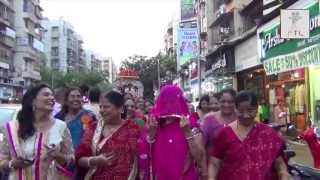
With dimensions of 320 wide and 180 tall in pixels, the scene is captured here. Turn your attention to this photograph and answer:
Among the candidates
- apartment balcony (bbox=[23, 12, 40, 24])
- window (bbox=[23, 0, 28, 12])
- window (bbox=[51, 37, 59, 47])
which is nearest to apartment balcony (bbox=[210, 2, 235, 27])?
apartment balcony (bbox=[23, 12, 40, 24])

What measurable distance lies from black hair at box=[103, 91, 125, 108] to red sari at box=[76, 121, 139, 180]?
182 millimetres

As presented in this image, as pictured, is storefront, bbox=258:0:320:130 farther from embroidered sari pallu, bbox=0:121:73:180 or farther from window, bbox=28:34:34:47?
window, bbox=28:34:34:47

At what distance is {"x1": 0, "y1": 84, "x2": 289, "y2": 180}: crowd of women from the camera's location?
480cm

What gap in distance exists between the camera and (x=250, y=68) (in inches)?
1407

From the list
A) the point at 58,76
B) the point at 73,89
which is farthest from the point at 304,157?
the point at 58,76

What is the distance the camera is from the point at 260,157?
4.75m

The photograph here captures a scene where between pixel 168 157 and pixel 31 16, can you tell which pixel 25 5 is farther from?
pixel 168 157

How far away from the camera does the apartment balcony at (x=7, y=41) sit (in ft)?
261

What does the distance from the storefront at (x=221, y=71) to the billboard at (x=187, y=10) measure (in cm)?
412

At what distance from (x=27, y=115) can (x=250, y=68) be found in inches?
1236

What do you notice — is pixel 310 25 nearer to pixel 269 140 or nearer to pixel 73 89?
pixel 73 89

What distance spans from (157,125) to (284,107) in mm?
22730

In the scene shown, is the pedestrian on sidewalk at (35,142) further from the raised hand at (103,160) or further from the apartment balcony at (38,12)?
the apartment balcony at (38,12)

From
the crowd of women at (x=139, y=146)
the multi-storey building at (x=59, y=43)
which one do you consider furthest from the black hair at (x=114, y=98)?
the multi-storey building at (x=59, y=43)
